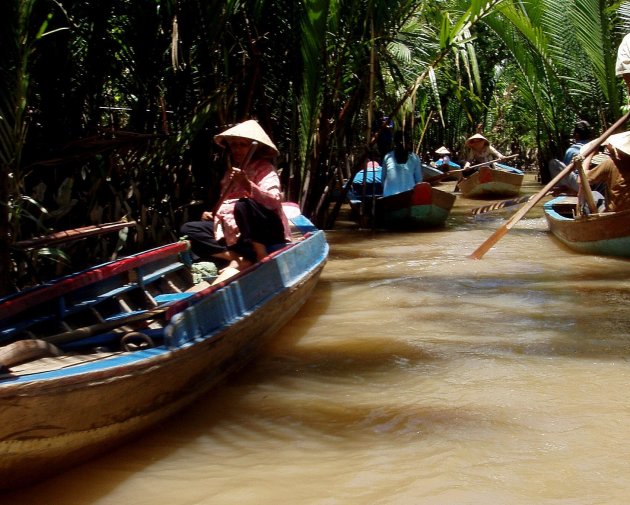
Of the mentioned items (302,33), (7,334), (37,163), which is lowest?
(7,334)

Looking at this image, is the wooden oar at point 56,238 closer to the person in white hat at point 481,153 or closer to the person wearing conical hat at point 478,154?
the person wearing conical hat at point 478,154

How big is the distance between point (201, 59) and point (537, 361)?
410 cm

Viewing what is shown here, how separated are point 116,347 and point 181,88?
151 inches

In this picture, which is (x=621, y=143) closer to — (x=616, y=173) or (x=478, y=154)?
(x=616, y=173)

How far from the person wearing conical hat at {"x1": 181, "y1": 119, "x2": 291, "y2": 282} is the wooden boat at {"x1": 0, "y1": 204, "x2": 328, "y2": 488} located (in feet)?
0.64

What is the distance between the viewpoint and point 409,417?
3799mm

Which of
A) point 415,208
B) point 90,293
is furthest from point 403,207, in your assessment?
point 90,293

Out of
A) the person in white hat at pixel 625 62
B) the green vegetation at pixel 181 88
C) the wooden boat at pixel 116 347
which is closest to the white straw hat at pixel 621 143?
the person in white hat at pixel 625 62

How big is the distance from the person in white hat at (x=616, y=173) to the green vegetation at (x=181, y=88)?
1.52 m

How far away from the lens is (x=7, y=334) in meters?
3.79

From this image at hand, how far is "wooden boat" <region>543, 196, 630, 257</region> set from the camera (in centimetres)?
756

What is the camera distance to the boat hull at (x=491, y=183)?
14.7 meters

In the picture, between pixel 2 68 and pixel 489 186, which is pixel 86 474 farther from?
pixel 489 186

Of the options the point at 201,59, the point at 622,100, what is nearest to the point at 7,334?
the point at 201,59
